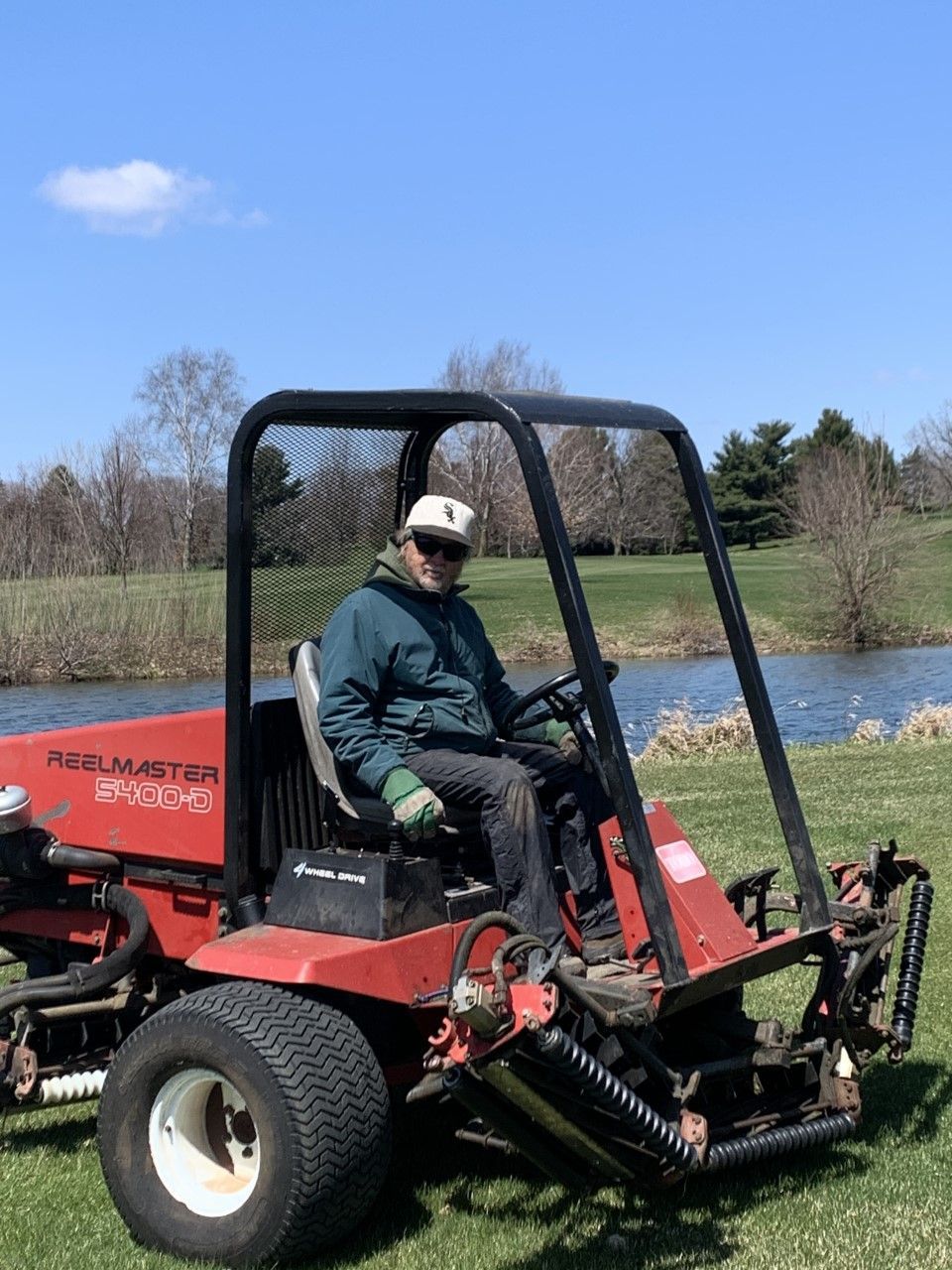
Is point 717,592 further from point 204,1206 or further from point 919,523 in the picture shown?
point 919,523

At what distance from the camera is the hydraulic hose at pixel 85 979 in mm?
4898

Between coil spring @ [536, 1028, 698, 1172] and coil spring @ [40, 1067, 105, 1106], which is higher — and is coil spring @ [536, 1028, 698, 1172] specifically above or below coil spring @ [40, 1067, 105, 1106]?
above

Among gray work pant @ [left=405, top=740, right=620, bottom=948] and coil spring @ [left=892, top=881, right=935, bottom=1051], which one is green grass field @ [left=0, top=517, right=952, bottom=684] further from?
coil spring @ [left=892, top=881, right=935, bottom=1051]

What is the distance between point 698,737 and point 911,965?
12.3 meters

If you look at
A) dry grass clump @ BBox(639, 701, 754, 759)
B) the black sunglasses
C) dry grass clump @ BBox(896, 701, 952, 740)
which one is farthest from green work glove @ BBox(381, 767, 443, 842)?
dry grass clump @ BBox(896, 701, 952, 740)

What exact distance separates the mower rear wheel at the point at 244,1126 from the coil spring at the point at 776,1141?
911 millimetres

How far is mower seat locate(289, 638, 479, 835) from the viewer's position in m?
4.50

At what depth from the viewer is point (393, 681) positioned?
15.2 ft

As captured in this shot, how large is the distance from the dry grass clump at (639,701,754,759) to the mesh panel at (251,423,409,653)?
11883 millimetres

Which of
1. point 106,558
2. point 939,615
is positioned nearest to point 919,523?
point 939,615

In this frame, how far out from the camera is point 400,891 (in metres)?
4.26

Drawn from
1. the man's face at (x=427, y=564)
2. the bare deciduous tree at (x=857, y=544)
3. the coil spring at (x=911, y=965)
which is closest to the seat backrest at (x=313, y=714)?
the man's face at (x=427, y=564)

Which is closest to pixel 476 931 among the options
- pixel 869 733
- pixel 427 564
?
pixel 427 564

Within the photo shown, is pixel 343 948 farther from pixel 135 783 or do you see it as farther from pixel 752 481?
pixel 752 481
